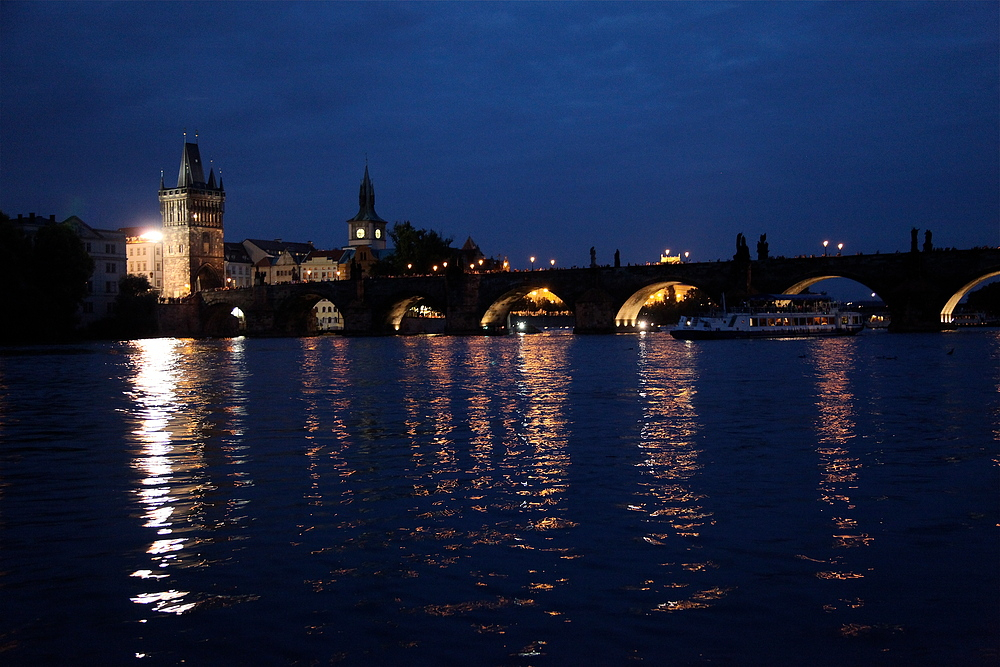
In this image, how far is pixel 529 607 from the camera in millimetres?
6359

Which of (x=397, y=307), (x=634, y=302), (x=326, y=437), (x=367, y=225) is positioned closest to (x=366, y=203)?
(x=367, y=225)

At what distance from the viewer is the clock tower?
7224 inches

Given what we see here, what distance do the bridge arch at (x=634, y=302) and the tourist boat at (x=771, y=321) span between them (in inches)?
238

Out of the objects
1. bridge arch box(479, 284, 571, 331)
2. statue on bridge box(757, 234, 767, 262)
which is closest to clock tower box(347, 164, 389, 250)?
bridge arch box(479, 284, 571, 331)

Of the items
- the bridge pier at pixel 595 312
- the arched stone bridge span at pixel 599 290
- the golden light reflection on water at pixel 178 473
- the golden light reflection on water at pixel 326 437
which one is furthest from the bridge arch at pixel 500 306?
the golden light reflection on water at pixel 178 473

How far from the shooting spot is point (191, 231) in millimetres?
149125

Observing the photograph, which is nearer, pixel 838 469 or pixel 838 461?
pixel 838 469

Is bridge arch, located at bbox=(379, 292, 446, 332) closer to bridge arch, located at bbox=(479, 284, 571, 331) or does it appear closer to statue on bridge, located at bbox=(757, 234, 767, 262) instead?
bridge arch, located at bbox=(479, 284, 571, 331)

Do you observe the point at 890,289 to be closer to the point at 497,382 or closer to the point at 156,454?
the point at 497,382

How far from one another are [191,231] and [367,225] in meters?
41.6

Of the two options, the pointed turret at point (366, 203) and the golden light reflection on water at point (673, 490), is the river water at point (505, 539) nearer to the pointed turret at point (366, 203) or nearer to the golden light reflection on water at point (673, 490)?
the golden light reflection on water at point (673, 490)

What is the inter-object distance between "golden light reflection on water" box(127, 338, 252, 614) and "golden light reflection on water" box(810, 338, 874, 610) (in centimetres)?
495

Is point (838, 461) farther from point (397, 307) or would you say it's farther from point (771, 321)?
point (397, 307)

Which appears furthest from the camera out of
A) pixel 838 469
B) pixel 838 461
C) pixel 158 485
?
pixel 838 461
